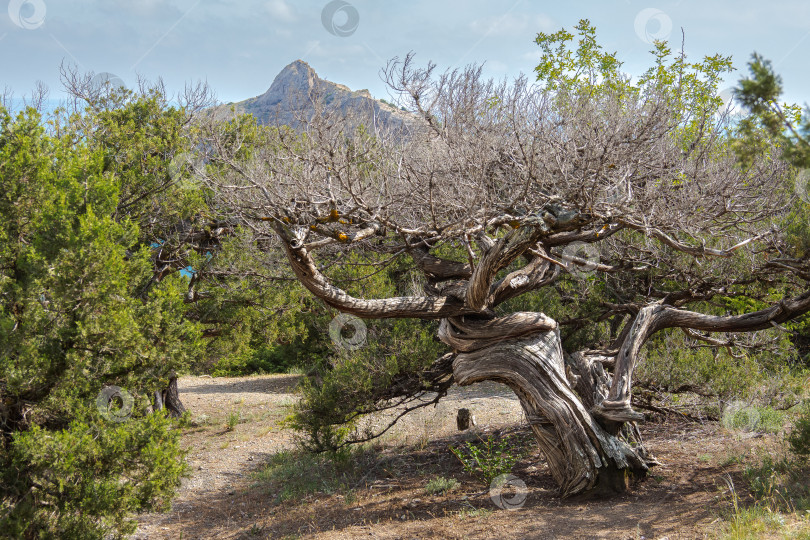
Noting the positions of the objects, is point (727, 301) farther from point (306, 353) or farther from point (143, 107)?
point (306, 353)

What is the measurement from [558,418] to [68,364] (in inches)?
174

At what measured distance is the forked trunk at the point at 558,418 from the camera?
5527 millimetres

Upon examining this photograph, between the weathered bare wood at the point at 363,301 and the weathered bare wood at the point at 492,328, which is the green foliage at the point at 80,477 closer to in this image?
the weathered bare wood at the point at 363,301

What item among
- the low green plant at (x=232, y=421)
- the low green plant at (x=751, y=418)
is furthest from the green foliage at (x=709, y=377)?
the low green plant at (x=232, y=421)

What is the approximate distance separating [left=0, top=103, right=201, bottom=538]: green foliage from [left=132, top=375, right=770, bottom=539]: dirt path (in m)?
1.49

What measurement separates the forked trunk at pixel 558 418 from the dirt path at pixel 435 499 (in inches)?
9.4

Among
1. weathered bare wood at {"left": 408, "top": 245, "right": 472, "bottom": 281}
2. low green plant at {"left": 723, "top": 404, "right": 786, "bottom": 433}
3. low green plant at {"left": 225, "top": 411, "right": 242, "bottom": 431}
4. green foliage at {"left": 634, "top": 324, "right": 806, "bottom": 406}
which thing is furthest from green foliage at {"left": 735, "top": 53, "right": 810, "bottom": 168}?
low green plant at {"left": 225, "top": 411, "right": 242, "bottom": 431}

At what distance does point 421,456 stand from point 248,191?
4.65m

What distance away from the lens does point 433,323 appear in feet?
27.3

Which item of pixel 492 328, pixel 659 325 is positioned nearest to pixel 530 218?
pixel 492 328

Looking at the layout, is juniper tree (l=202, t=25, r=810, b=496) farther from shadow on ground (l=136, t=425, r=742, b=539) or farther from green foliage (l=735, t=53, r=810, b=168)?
green foliage (l=735, t=53, r=810, b=168)

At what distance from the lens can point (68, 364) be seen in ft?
14.0

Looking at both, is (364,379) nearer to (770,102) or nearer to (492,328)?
(492,328)

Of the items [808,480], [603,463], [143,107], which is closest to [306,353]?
[143,107]
